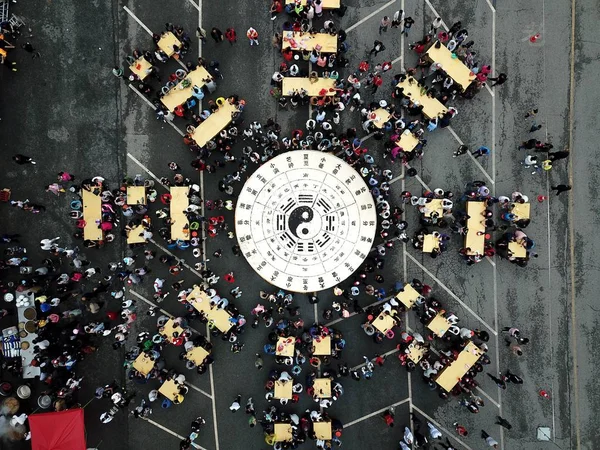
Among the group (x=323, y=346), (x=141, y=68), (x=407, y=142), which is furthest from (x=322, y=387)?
(x=141, y=68)

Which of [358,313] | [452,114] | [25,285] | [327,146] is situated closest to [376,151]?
[327,146]

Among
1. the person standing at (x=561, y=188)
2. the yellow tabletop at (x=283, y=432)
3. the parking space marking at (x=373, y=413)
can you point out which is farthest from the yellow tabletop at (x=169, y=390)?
the person standing at (x=561, y=188)

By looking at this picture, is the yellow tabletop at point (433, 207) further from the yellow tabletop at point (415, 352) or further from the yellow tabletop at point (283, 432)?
the yellow tabletop at point (283, 432)

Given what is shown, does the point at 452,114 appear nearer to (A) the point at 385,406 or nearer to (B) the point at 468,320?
(B) the point at 468,320

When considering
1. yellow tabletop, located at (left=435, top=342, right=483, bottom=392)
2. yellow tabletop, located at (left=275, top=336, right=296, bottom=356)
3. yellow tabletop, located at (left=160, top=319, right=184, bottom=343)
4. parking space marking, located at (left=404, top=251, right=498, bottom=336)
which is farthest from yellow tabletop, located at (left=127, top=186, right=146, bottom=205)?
yellow tabletop, located at (left=435, top=342, right=483, bottom=392)

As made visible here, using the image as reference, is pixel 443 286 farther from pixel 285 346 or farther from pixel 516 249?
pixel 285 346

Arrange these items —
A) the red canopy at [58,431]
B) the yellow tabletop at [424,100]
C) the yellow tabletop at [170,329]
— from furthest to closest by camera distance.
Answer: the yellow tabletop at [424,100] < the yellow tabletop at [170,329] < the red canopy at [58,431]

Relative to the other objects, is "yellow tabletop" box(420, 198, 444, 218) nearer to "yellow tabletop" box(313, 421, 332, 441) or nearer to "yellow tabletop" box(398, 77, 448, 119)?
"yellow tabletop" box(398, 77, 448, 119)
